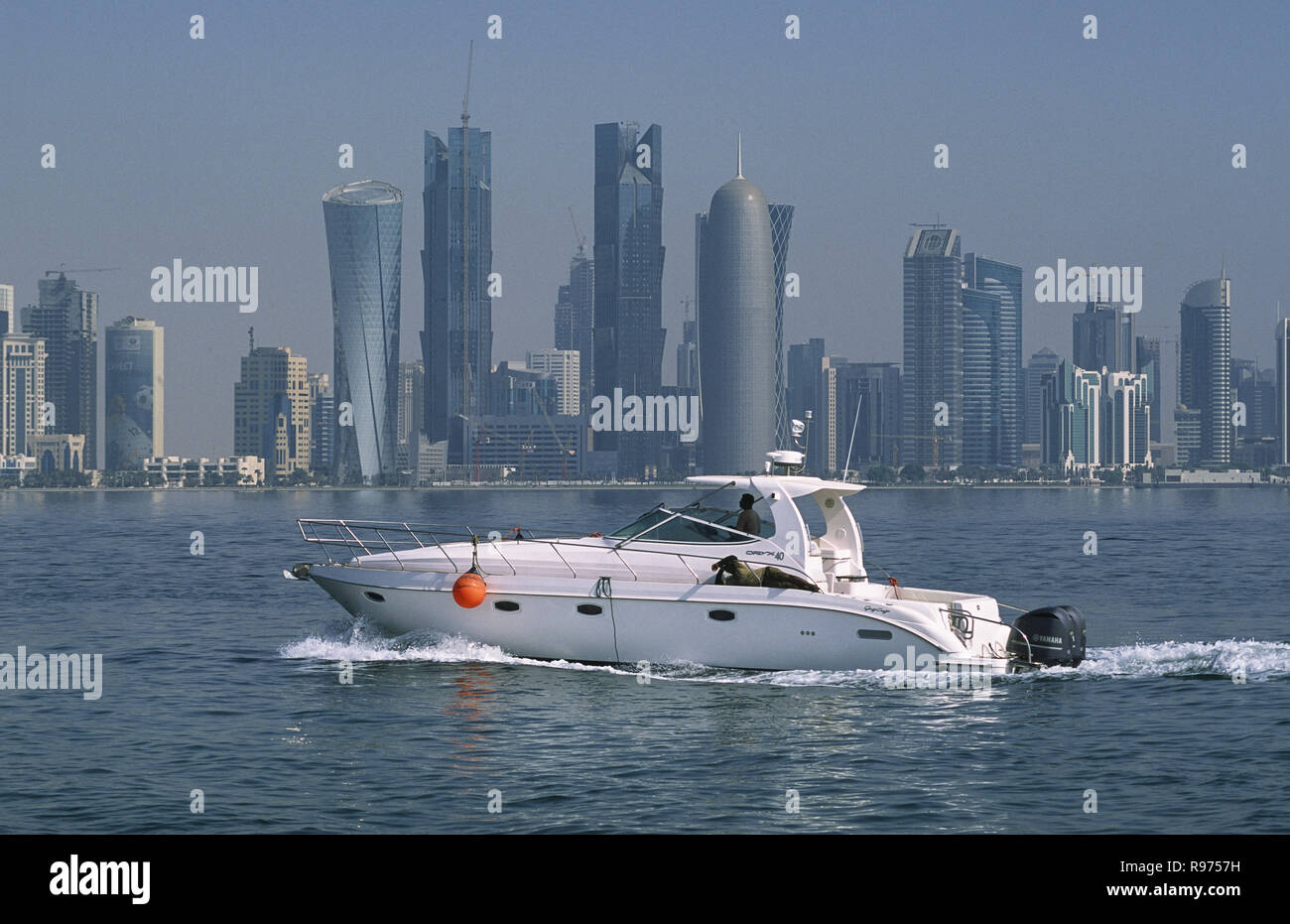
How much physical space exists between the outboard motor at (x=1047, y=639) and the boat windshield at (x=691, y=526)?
158 inches

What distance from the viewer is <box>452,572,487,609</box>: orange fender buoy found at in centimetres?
2150

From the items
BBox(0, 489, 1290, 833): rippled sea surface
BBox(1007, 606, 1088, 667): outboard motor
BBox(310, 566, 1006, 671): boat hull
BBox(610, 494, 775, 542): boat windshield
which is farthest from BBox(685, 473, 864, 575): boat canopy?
BBox(1007, 606, 1088, 667): outboard motor

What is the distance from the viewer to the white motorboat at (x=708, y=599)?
807 inches

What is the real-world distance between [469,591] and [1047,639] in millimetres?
8665

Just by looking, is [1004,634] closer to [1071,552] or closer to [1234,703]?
[1234,703]

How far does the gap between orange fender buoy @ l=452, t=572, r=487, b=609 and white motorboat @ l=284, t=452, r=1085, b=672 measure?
0.02 m

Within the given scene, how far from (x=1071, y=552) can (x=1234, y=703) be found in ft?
129

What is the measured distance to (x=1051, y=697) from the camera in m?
20.0

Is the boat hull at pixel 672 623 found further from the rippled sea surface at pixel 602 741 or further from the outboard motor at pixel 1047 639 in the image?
the outboard motor at pixel 1047 639

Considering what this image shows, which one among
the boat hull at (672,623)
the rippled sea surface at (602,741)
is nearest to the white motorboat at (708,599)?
the boat hull at (672,623)

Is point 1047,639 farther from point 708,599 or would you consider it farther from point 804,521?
point 708,599

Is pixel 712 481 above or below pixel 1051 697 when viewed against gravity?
above

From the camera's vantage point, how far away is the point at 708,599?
20.7m
